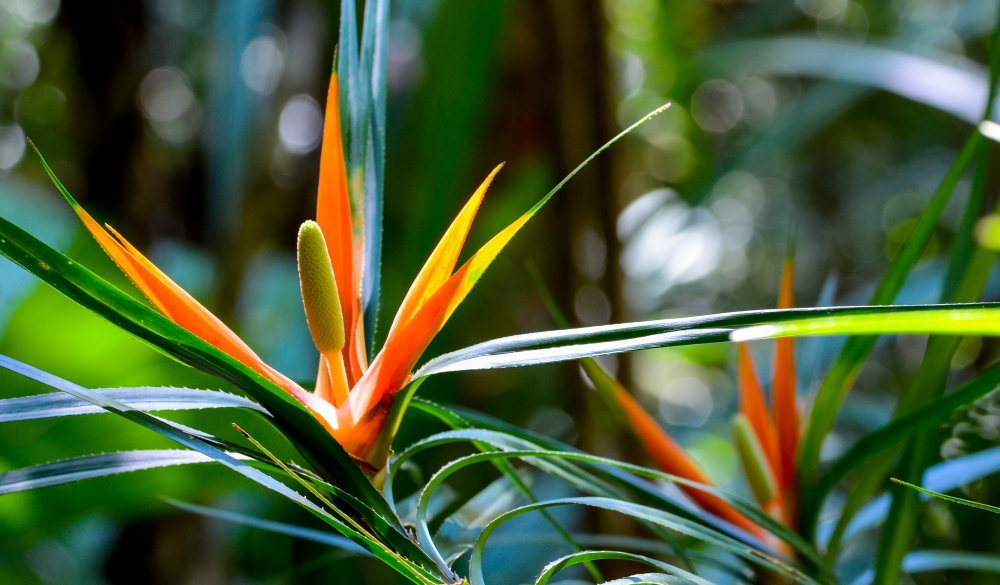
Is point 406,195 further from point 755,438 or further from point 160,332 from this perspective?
point 160,332

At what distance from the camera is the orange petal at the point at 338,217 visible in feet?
0.77

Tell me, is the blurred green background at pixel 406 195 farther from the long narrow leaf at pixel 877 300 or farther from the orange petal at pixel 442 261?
the orange petal at pixel 442 261

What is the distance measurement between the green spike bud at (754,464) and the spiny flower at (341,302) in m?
0.19

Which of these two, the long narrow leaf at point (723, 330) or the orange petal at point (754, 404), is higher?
the orange petal at point (754, 404)

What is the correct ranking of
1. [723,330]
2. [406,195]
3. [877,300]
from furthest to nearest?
[406,195], [877,300], [723,330]

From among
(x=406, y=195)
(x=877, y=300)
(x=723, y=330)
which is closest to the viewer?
(x=723, y=330)

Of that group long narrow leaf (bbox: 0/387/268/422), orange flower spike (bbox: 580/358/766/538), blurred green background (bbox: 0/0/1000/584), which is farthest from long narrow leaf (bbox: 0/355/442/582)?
blurred green background (bbox: 0/0/1000/584)

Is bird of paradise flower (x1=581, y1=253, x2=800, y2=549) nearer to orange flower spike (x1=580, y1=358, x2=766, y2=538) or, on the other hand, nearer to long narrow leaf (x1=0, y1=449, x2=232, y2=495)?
orange flower spike (x1=580, y1=358, x2=766, y2=538)

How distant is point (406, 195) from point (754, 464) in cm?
58

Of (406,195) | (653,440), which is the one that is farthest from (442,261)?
(406,195)

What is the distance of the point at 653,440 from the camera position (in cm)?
31

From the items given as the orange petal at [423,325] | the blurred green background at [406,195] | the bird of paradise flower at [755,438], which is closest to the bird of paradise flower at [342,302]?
the orange petal at [423,325]

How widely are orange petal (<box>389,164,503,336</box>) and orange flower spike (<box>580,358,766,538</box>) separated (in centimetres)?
10

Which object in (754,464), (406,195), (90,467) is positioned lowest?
(90,467)
